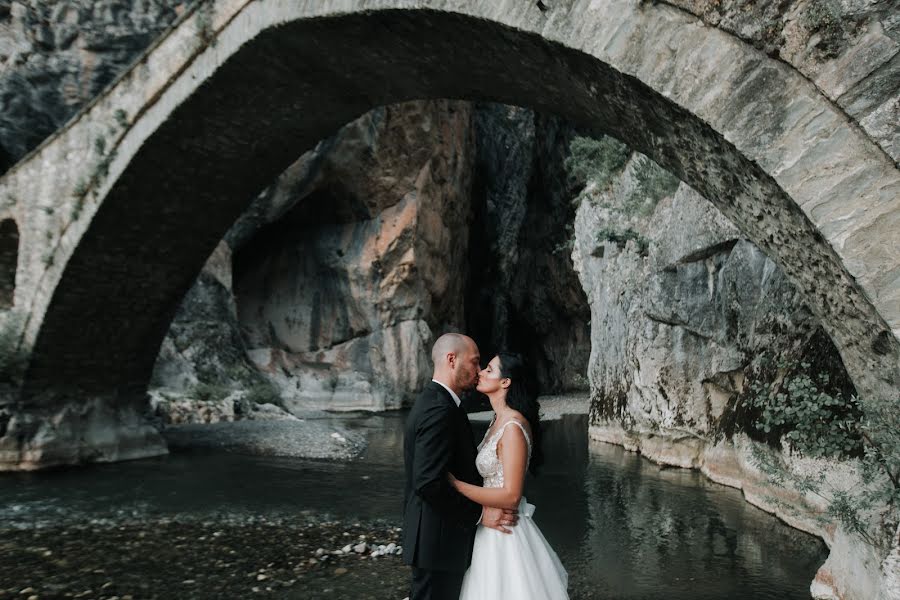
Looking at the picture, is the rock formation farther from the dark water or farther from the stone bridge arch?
the stone bridge arch

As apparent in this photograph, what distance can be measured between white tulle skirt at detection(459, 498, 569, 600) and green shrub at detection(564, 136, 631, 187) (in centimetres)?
1080

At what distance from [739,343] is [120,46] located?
11.9 m

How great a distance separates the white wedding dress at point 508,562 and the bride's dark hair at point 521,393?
0.12 meters

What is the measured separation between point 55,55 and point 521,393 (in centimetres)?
1302

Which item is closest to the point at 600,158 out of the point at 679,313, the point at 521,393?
the point at 679,313

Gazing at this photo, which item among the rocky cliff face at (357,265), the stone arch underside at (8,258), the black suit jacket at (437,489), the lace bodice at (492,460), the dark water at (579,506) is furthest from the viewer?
the rocky cliff face at (357,265)

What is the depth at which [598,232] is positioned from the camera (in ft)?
40.0

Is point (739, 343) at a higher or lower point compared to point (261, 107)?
lower

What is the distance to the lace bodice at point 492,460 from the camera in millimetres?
2852

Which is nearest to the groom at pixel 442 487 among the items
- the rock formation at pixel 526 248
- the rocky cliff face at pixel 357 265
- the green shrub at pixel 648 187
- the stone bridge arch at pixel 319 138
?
the stone bridge arch at pixel 319 138

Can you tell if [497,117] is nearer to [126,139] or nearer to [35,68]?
[35,68]

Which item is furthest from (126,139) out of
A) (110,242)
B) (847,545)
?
(847,545)

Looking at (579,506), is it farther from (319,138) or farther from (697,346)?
(319,138)

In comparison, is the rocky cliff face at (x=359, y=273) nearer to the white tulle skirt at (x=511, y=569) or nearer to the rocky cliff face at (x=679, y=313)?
the rocky cliff face at (x=679, y=313)
